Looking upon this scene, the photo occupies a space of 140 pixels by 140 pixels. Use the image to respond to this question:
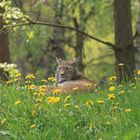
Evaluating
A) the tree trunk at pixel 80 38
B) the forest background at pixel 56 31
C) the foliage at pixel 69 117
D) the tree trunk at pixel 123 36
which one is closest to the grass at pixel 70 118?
the foliage at pixel 69 117

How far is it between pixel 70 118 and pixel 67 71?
439 cm

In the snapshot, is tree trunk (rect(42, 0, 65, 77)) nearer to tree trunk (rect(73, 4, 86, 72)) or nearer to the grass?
tree trunk (rect(73, 4, 86, 72))

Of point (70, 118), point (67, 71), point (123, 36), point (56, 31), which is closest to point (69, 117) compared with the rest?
point (70, 118)

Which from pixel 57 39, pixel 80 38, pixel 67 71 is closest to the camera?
pixel 67 71

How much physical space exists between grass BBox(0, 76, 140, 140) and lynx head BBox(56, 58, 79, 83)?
2.92 m

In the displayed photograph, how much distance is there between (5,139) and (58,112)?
0.94 m

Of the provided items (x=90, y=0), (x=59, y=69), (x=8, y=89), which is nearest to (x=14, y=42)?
(x=90, y=0)

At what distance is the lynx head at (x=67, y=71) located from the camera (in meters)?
11.7

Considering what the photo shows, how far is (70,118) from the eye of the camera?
24.5 feet

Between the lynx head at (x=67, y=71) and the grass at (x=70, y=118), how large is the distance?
9.59 feet

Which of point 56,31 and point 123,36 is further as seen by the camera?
point 56,31

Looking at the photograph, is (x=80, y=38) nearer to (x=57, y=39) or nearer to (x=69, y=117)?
(x=57, y=39)

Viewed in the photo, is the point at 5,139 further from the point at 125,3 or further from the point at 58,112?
the point at 125,3

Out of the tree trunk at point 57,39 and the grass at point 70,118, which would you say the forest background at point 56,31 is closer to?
the tree trunk at point 57,39
